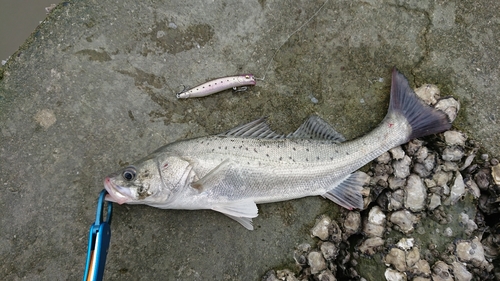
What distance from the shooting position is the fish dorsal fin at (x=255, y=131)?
3470 mm

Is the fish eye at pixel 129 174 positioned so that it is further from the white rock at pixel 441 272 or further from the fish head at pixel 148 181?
the white rock at pixel 441 272

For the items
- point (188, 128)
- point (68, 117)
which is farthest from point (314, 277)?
point (68, 117)

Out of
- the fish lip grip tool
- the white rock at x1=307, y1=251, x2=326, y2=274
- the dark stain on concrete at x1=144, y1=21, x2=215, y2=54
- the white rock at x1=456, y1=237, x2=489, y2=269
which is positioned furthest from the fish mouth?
the white rock at x1=456, y1=237, x2=489, y2=269

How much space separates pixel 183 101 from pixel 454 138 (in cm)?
282

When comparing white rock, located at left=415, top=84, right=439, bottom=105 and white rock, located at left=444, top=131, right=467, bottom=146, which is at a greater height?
white rock, located at left=415, top=84, right=439, bottom=105

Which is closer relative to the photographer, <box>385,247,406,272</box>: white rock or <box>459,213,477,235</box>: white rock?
<box>385,247,406,272</box>: white rock

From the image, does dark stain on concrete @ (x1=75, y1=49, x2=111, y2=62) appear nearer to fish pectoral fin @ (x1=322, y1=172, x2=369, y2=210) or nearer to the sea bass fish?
the sea bass fish

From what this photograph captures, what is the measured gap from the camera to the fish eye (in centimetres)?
309

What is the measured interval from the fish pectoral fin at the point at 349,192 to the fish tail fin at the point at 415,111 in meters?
0.66

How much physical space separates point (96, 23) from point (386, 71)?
3105mm

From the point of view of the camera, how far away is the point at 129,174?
10.2ft

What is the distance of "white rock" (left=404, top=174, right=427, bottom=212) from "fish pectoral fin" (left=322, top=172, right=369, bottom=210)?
410 millimetres

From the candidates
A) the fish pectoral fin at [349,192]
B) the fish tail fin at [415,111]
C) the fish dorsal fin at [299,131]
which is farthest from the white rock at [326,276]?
the fish tail fin at [415,111]

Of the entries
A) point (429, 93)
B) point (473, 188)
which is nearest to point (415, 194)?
point (473, 188)
